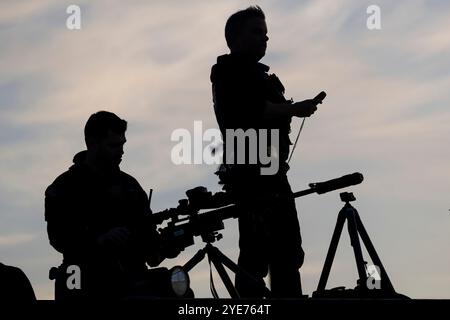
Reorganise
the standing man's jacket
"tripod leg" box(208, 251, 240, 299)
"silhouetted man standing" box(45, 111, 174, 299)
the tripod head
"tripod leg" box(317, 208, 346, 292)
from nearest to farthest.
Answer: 1. "silhouetted man standing" box(45, 111, 174, 299)
2. "tripod leg" box(208, 251, 240, 299)
3. "tripod leg" box(317, 208, 346, 292)
4. the tripod head
5. the standing man's jacket

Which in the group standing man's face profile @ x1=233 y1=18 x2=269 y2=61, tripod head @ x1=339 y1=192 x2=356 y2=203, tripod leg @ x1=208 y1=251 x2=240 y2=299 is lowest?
tripod leg @ x1=208 y1=251 x2=240 y2=299

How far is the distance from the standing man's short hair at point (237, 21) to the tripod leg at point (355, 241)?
189 centimetres

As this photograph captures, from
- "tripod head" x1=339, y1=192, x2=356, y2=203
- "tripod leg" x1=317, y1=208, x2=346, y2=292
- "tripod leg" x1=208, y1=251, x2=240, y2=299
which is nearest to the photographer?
"tripod leg" x1=208, y1=251, x2=240, y2=299

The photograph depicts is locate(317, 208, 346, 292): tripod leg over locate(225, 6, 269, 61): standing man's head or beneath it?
beneath

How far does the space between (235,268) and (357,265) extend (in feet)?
3.41

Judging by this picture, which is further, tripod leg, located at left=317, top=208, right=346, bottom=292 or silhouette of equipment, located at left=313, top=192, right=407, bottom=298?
tripod leg, located at left=317, top=208, right=346, bottom=292

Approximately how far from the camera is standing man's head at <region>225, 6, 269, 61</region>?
10.9 metres

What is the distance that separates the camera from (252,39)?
35.6 feet

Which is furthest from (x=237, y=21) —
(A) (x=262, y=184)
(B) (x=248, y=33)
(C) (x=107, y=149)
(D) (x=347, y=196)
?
(D) (x=347, y=196)

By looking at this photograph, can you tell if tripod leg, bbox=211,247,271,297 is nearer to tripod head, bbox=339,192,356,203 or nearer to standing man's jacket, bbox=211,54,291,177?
standing man's jacket, bbox=211,54,291,177

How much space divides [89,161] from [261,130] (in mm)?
1550

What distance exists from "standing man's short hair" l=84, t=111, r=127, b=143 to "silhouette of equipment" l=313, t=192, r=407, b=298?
6.79ft

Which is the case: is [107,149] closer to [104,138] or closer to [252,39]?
[104,138]

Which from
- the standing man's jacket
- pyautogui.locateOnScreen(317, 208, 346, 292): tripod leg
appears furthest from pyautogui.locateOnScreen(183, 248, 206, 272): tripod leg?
pyautogui.locateOnScreen(317, 208, 346, 292): tripod leg
